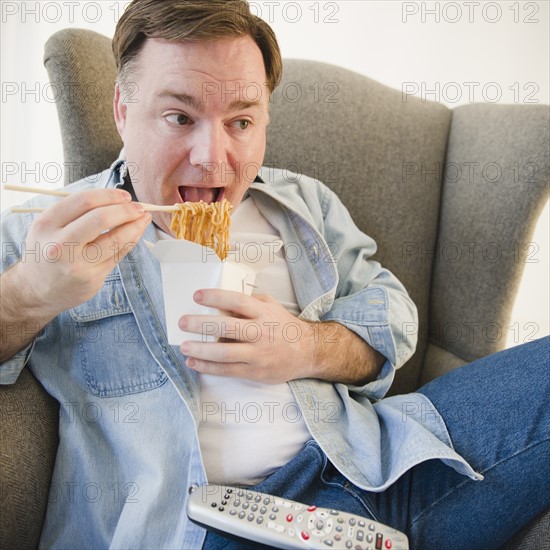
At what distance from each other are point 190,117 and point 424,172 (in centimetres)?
66

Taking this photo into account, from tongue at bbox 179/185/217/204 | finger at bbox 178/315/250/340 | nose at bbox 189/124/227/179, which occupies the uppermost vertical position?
nose at bbox 189/124/227/179

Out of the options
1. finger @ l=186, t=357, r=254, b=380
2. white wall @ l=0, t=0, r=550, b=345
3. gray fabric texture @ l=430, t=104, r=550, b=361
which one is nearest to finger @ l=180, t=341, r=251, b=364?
finger @ l=186, t=357, r=254, b=380

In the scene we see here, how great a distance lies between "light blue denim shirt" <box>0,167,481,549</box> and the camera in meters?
0.95

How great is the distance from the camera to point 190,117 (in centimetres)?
104

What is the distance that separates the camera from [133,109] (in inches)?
42.4

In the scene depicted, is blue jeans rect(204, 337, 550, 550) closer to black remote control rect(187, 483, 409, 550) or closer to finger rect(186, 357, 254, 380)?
black remote control rect(187, 483, 409, 550)

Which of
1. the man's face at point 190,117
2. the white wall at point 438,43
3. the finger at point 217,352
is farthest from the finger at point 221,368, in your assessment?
the white wall at point 438,43

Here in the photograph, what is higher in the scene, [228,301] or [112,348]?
[228,301]

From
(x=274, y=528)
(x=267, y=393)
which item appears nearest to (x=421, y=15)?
(x=267, y=393)

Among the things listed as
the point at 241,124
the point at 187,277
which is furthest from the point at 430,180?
the point at 187,277

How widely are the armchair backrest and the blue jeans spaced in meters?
0.39

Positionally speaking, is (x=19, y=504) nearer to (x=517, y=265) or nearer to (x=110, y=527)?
(x=110, y=527)

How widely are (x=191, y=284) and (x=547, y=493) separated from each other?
0.61m

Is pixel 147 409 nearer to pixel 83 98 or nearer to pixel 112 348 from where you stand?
pixel 112 348
